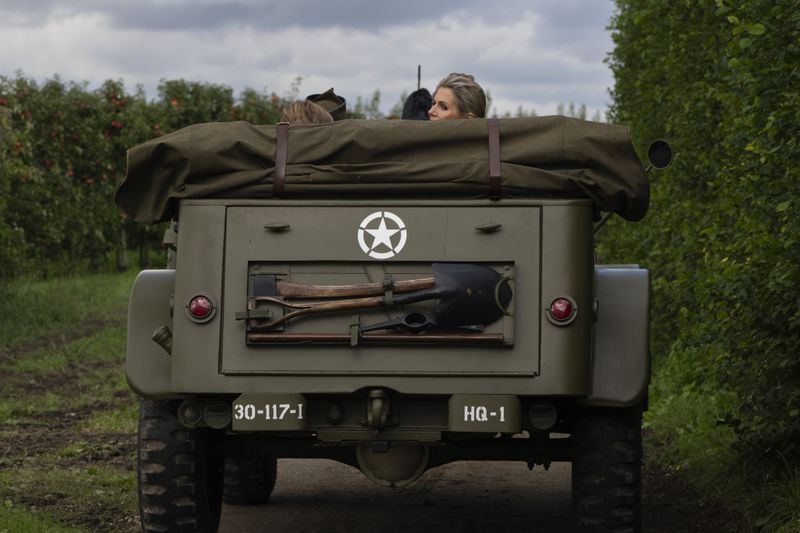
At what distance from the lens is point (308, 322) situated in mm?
5652

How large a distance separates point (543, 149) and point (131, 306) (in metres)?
1.74

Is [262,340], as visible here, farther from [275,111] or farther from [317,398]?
[275,111]

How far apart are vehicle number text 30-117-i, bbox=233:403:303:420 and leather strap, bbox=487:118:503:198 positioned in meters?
1.11

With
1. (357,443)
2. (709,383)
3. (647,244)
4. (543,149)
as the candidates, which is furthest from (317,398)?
(647,244)

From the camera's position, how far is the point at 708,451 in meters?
8.20

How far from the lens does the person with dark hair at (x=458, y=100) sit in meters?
7.26

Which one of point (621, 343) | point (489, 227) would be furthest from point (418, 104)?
point (621, 343)

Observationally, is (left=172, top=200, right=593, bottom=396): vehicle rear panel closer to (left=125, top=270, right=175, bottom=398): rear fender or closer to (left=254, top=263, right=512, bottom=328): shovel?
(left=254, top=263, right=512, bottom=328): shovel

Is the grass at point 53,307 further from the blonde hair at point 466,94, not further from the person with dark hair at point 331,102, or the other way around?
the blonde hair at point 466,94

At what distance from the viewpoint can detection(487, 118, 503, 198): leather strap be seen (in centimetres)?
571

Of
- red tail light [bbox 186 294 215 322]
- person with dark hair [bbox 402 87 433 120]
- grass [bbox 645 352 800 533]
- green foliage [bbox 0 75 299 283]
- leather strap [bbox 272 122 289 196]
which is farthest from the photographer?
green foliage [bbox 0 75 299 283]

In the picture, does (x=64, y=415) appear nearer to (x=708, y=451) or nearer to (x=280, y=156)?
(x=708, y=451)

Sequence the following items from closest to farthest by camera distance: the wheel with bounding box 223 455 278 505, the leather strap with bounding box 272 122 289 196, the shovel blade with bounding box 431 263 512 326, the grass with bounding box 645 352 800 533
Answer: the shovel blade with bounding box 431 263 512 326
the leather strap with bounding box 272 122 289 196
the grass with bounding box 645 352 800 533
the wheel with bounding box 223 455 278 505

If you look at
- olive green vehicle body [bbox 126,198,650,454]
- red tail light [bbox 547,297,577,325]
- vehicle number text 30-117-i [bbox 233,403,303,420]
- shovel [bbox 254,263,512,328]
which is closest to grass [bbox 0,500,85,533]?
olive green vehicle body [bbox 126,198,650,454]
